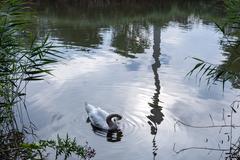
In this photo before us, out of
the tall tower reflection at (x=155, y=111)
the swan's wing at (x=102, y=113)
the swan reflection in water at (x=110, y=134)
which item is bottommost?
the tall tower reflection at (x=155, y=111)

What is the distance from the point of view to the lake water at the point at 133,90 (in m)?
5.56

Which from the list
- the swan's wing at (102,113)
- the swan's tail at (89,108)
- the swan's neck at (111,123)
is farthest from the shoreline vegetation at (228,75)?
the swan's tail at (89,108)

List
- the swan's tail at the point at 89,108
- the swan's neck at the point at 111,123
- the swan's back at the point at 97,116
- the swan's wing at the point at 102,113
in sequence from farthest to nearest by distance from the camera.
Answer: the swan's tail at the point at 89,108 < the swan's wing at the point at 102,113 < the swan's back at the point at 97,116 < the swan's neck at the point at 111,123

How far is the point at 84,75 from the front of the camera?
8.34 metres

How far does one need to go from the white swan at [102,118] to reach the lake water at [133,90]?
103 millimetres

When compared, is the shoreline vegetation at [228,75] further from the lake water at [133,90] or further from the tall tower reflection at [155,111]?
the tall tower reflection at [155,111]

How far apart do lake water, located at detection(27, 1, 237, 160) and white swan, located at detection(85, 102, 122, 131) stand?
0.34 ft

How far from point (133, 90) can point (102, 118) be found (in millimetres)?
1703

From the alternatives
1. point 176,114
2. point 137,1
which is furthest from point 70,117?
point 137,1

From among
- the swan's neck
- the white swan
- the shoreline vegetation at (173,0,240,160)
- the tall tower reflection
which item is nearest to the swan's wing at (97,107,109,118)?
the white swan

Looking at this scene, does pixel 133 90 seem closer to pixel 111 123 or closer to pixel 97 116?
pixel 97 116

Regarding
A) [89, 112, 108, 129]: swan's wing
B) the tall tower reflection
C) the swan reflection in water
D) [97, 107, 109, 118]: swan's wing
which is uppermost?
[97, 107, 109, 118]: swan's wing

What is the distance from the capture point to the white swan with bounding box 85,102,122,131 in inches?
227

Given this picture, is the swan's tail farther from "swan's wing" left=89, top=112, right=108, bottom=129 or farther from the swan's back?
"swan's wing" left=89, top=112, right=108, bottom=129
